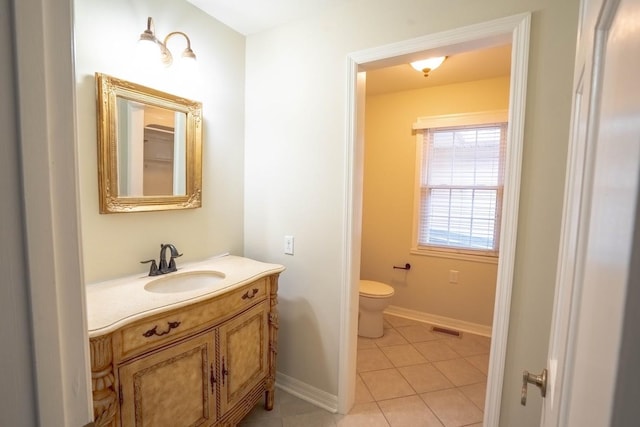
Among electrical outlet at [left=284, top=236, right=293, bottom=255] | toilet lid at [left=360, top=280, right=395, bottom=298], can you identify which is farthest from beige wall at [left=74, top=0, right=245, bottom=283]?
toilet lid at [left=360, top=280, right=395, bottom=298]

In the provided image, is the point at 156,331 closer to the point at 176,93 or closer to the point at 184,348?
the point at 184,348

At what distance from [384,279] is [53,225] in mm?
3249

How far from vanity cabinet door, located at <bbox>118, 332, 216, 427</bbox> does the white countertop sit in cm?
18

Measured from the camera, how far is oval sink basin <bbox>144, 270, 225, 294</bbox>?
59.1 inches

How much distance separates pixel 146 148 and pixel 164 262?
2.04 ft

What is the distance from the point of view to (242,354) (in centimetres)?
153

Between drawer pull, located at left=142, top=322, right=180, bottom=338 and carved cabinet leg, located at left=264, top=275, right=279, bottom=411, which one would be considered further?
carved cabinet leg, located at left=264, top=275, right=279, bottom=411

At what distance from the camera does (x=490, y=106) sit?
2.70m

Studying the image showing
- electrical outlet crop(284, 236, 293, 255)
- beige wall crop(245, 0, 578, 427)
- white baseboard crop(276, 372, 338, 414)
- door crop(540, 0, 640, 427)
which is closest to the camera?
door crop(540, 0, 640, 427)

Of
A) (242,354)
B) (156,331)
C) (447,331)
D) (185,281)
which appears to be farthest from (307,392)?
(447,331)

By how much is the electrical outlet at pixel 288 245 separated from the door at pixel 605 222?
158 centimetres

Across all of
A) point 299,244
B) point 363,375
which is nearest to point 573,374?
point 299,244

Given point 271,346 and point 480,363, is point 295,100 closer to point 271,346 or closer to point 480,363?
point 271,346

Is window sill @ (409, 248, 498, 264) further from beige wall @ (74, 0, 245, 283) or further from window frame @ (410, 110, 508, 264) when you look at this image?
beige wall @ (74, 0, 245, 283)
